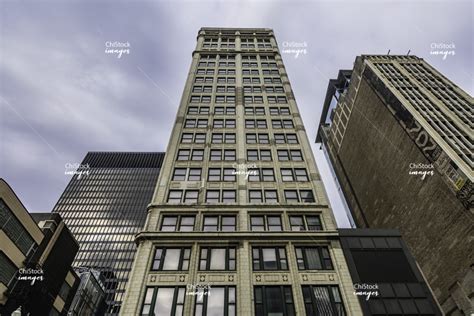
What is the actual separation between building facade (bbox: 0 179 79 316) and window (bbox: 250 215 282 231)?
24268 millimetres

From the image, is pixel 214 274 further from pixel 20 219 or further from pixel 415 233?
pixel 415 233

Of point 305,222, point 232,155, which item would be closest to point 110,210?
point 232,155

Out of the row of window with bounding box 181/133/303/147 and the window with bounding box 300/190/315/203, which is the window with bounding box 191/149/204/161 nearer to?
the row of window with bounding box 181/133/303/147

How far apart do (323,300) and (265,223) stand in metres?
8.02

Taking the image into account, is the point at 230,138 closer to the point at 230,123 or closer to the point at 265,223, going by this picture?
the point at 230,123

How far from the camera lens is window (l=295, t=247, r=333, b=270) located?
23.3 meters

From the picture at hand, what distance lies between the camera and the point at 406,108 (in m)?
45.4

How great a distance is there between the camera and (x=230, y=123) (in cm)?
3984

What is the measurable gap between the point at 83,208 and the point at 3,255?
102 meters

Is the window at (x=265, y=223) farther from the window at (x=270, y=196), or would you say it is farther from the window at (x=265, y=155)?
the window at (x=265, y=155)

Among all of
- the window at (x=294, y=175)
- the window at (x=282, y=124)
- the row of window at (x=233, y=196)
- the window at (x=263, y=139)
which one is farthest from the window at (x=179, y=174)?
the window at (x=282, y=124)

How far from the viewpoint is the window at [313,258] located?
76.4ft

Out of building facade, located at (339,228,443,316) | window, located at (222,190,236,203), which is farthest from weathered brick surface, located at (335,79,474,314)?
window, located at (222,190,236,203)

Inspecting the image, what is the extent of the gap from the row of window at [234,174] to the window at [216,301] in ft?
40.3
